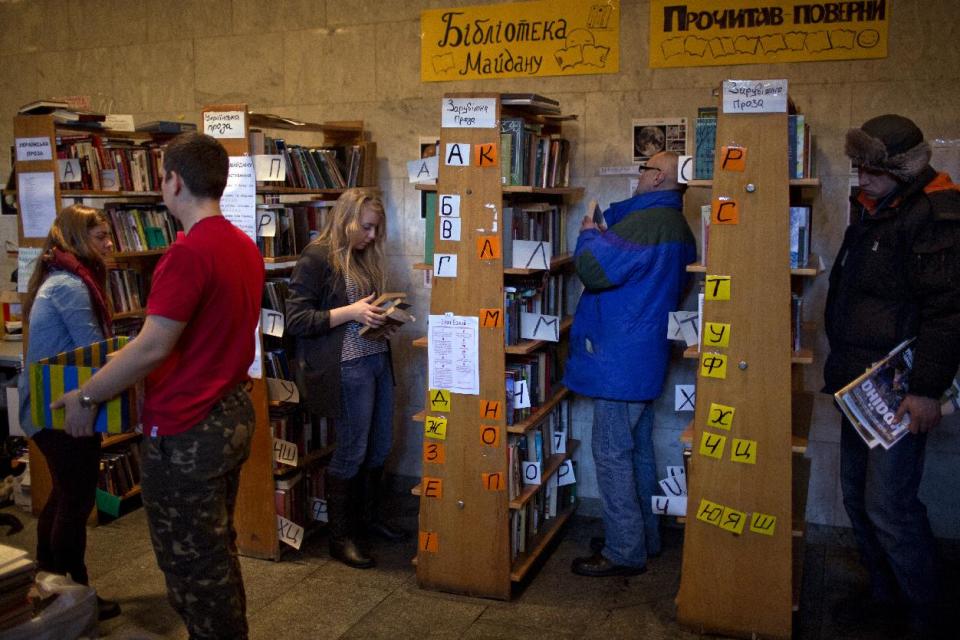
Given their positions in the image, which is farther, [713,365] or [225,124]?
[225,124]

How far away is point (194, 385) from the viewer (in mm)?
2373

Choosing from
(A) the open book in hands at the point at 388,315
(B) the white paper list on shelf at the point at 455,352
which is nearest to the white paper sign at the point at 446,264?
(B) the white paper list on shelf at the point at 455,352

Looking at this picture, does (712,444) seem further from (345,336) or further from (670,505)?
(345,336)

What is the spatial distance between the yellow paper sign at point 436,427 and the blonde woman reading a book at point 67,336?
4.07ft

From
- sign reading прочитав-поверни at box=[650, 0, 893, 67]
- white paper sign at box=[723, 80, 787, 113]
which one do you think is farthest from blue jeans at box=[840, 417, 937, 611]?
sign reading прочитав-поверни at box=[650, 0, 893, 67]

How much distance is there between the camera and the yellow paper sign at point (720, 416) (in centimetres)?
314

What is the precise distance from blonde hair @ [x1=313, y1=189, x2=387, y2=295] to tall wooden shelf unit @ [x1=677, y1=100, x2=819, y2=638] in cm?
137

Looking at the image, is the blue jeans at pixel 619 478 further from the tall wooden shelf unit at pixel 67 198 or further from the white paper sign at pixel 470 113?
the tall wooden shelf unit at pixel 67 198

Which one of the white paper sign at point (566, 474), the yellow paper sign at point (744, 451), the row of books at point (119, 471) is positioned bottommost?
the row of books at point (119, 471)

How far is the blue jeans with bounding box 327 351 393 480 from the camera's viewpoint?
3715 millimetres

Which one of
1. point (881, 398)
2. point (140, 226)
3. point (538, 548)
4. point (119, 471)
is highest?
point (140, 226)

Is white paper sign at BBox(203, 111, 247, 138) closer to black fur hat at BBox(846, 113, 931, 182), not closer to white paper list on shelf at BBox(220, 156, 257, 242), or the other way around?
white paper list on shelf at BBox(220, 156, 257, 242)

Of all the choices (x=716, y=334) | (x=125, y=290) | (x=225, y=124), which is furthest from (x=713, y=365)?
(x=125, y=290)

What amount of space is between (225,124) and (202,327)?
5.45 feet
